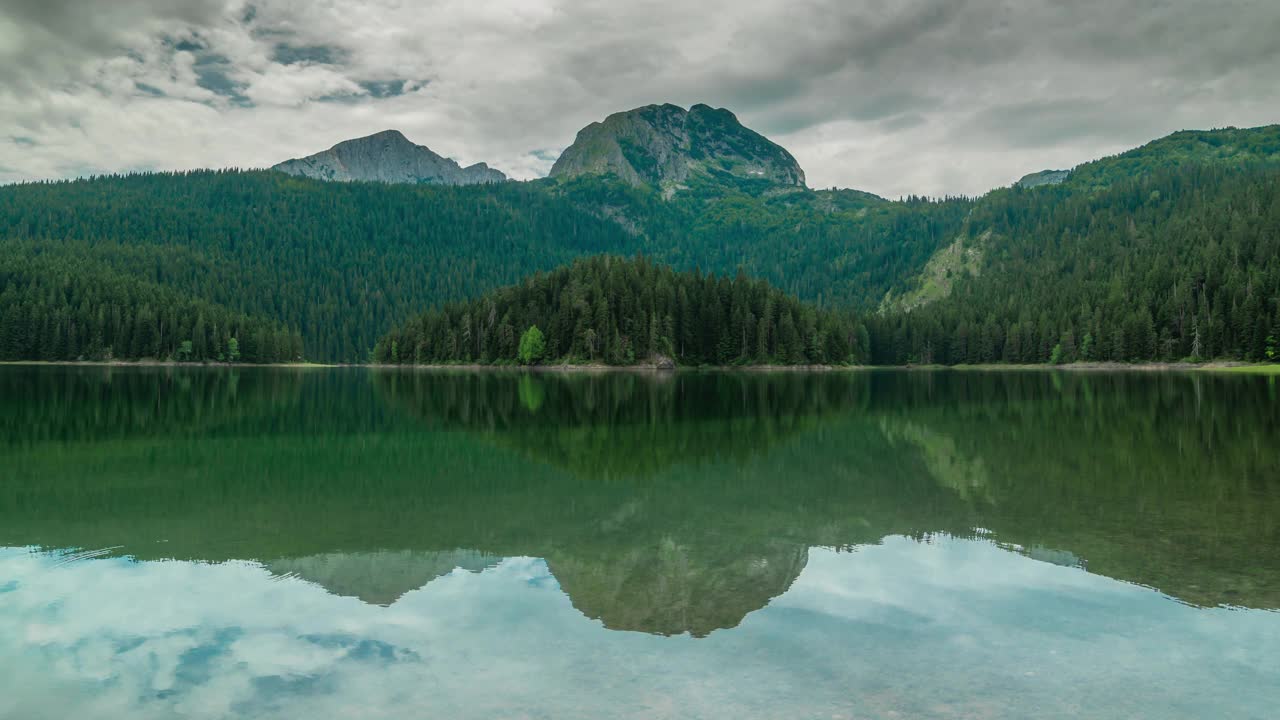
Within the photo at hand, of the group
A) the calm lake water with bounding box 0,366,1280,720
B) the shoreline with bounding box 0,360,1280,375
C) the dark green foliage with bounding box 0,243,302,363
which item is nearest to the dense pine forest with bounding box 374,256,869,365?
the shoreline with bounding box 0,360,1280,375

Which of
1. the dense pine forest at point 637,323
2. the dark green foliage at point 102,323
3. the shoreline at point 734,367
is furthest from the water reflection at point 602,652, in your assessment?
the dark green foliage at point 102,323

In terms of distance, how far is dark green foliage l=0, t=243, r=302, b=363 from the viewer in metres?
166

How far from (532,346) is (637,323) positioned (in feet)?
72.0

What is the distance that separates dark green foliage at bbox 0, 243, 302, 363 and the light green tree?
89.8 metres

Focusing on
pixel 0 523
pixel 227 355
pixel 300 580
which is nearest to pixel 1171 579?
pixel 300 580

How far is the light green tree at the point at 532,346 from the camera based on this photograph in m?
146

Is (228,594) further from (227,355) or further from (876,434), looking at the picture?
(227,355)

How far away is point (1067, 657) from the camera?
29.9 feet

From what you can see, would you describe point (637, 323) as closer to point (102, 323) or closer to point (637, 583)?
point (102, 323)

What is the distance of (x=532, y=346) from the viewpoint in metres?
146

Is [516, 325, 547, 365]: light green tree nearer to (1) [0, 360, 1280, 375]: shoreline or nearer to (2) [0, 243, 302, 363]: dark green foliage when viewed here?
(1) [0, 360, 1280, 375]: shoreline

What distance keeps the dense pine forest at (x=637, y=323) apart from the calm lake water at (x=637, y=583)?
11675 cm

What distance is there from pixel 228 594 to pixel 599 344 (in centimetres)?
13149

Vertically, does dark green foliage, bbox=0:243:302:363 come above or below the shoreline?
above
